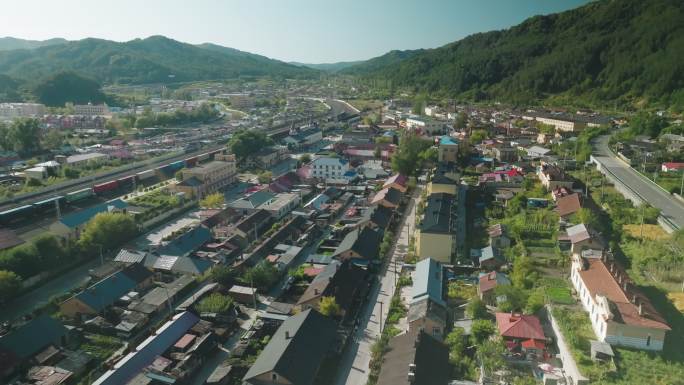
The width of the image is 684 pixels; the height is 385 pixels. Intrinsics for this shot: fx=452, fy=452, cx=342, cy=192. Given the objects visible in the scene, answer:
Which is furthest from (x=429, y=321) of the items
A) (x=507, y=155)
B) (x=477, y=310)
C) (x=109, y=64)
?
(x=109, y=64)

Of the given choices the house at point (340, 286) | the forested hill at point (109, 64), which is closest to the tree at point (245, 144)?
the house at point (340, 286)

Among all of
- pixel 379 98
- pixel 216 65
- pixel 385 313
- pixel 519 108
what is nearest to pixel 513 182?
pixel 385 313

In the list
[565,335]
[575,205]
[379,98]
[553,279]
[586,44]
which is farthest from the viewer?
[379,98]

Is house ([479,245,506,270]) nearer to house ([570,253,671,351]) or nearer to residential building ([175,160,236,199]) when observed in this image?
house ([570,253,671,351])

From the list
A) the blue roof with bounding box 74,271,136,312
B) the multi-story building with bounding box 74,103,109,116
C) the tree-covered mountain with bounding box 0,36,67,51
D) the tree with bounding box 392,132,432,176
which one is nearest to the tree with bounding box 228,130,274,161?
the tree with bounding box 392,132,432,176

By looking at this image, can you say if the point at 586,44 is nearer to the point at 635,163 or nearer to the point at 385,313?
the point at 635,163

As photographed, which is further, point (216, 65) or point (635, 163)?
point (216, 65)
